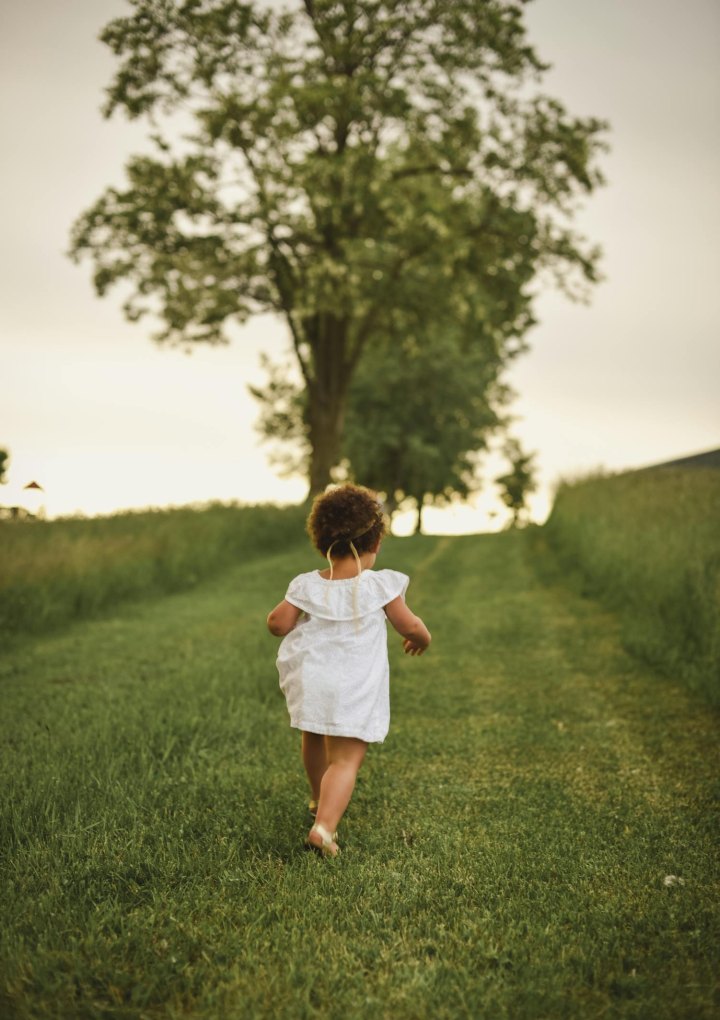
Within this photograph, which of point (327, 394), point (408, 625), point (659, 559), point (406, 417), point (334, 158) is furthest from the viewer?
point (406, 417)

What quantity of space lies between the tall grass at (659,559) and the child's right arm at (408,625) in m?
3.68

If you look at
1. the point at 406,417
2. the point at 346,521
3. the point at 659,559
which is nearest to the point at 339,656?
the point at 346,521

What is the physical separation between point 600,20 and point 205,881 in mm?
14190

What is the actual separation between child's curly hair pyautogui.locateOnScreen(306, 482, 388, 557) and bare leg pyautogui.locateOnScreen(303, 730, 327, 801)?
38.1 inches

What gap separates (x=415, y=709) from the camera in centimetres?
636

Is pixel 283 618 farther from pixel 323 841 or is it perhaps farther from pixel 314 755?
pixel 323 841

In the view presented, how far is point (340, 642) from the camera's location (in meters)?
3.80

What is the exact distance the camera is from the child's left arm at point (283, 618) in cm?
383

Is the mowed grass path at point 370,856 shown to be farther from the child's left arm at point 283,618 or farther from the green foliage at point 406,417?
the green foliage at point 406,417

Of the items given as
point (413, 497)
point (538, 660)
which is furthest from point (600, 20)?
point (413, 497)

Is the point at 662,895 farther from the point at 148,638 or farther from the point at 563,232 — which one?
the point at 563,232

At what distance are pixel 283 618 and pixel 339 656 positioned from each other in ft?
1.12

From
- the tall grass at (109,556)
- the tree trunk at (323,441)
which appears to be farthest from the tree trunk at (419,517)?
the tall grass at (109,556)

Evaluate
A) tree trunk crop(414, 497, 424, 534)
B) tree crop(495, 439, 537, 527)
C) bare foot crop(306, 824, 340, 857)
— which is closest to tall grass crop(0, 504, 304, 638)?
bare foot crop(306, 824, 340, 857)
